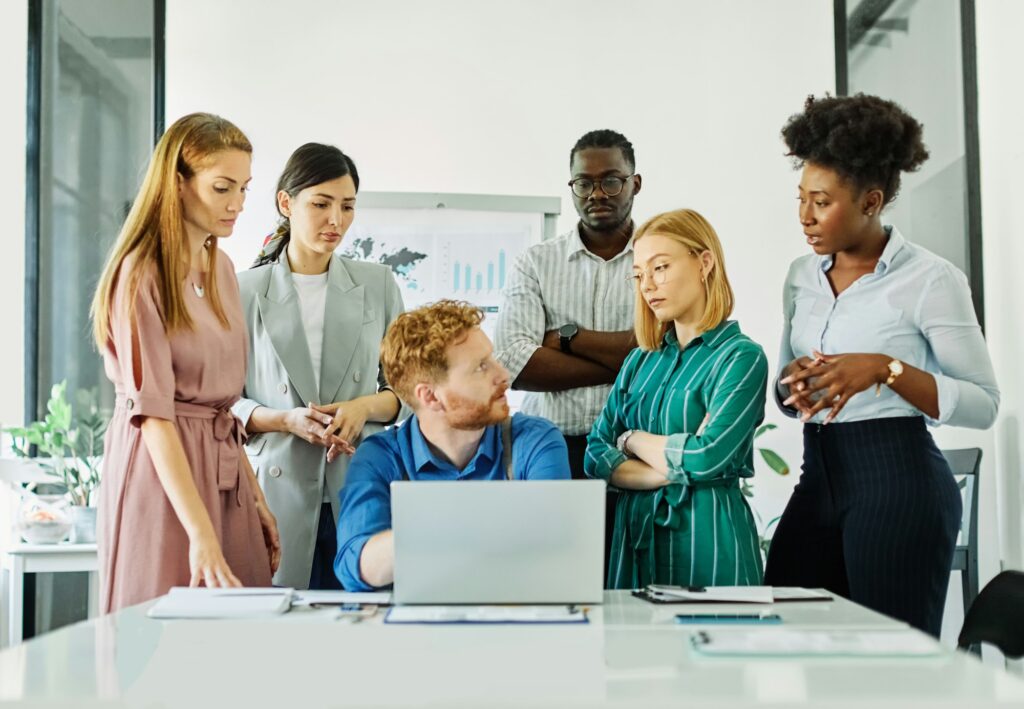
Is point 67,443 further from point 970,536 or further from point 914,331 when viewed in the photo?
point 970,536

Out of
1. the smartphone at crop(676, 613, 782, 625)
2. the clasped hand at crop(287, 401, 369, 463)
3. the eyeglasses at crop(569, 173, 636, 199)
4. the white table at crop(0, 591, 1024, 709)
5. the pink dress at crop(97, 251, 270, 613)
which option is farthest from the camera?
the eyeglasses at crop(569, 173, 636, 199)

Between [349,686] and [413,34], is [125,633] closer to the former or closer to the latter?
[349,686]

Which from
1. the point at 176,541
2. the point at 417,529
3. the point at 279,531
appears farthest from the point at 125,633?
the point at 279,531

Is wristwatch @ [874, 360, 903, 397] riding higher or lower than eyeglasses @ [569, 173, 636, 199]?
lower

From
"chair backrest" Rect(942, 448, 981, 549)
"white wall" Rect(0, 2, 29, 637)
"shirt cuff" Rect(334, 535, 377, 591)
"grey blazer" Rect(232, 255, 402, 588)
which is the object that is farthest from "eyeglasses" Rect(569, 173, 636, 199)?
"white wall" Rect(0, 2, 29, 637)

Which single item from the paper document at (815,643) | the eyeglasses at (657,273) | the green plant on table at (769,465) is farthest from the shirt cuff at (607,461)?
the green plant on table at (769,465)

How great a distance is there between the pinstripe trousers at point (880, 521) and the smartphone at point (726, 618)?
2.28 ft

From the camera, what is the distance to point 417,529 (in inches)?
64.0

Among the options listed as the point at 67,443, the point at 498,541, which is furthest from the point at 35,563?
the point at 498,541

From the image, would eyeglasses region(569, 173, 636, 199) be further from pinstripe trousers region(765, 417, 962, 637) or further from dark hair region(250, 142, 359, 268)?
pinstripe trousers region(765, 417, 962, 637)

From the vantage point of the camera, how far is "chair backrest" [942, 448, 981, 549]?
381 centimetres

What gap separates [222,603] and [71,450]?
286cm

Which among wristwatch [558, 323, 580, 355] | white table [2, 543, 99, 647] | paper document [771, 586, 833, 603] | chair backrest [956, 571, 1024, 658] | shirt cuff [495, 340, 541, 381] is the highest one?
wristwatch [558, 323, 580, 355]

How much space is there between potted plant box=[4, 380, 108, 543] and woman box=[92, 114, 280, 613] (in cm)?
196
